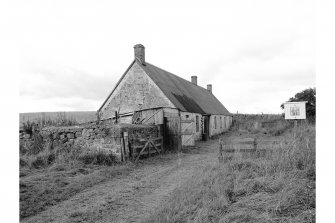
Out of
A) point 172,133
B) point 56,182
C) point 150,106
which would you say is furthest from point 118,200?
point 150,106

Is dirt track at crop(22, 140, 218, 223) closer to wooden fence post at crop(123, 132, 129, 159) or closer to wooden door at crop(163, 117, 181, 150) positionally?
wooden fence post at crop(123, 132, 129, 159)

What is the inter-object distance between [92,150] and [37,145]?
3.18 meters

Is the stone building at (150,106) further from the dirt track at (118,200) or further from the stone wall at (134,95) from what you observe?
the dirt track at (118,200)

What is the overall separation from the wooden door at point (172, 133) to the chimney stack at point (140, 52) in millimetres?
6443

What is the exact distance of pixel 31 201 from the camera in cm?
515

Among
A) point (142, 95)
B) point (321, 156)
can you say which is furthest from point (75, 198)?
point (142, 95)

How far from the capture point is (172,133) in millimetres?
13227

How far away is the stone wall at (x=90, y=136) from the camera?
9.59 m

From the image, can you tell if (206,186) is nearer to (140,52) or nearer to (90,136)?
(90,136)

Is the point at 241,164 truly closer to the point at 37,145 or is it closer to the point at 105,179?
the point at 105,179

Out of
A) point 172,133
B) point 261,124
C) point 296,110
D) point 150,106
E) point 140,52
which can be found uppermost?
point 140,52

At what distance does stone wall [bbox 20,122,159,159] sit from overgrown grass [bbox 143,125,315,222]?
4.76 m

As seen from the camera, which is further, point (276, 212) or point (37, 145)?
point (37, 145)

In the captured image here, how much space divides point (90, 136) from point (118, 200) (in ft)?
17.2
